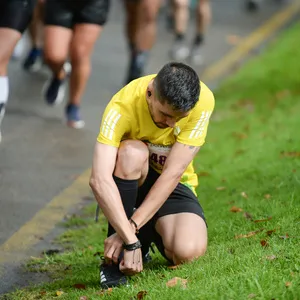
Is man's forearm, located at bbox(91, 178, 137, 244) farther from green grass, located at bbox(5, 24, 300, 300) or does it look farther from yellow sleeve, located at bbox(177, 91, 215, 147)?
yellow sleeve, located at bbox(177, 91, 215, 147)

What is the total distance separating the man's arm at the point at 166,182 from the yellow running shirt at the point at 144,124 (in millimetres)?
54

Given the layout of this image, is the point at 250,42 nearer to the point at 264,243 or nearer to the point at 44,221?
the point at 44,221

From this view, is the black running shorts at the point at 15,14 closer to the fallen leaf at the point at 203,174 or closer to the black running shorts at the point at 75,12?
the black running shorts at the point at 75,12

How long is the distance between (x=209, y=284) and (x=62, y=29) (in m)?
4.56

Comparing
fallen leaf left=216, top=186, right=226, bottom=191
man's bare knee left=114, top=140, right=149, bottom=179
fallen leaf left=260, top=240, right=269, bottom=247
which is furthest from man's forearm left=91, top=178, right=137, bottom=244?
fallen leaf left=216, top=186, right=226, bottom=191

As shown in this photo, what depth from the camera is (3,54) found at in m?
7.29

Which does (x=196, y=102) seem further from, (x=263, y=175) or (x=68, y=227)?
(x=263, y=175)

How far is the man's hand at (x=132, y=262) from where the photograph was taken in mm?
5004

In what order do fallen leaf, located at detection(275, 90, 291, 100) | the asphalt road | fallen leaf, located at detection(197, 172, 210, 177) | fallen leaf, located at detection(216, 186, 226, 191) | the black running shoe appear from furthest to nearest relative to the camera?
fallen leaf, located at detection(275, 90, 291, 100), fallen leaf, located at detection(197, 172, 210, 177), fallen leaf, located at detection(216, 186, 226, 191), the asphalt road, the black running shoe

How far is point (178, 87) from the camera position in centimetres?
485

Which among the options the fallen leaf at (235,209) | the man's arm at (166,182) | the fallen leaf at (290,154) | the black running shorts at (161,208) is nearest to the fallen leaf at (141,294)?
the man's arm at (166,182)

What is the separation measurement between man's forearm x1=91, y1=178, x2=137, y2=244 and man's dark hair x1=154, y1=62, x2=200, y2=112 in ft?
1.74

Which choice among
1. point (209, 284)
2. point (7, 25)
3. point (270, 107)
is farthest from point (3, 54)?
point (270, 107)

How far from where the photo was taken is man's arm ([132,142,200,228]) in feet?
16.7
